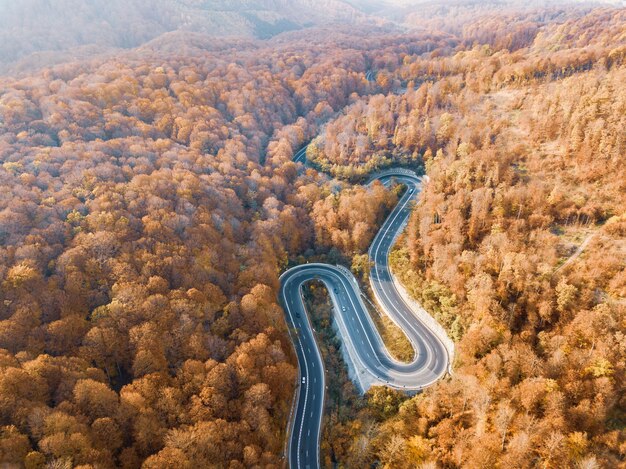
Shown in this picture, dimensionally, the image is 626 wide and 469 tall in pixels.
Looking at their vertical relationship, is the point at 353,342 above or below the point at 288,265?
below

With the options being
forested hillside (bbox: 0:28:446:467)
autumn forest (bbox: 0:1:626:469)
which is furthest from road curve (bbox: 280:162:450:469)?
forested hillside (bbox: 0:28:446:467)

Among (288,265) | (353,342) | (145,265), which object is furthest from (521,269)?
(145,265)

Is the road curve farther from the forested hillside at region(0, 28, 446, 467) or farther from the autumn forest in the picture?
the forested hillside at region(0, 28, 446, 467)

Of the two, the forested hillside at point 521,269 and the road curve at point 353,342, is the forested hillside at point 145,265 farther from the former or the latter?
the forested hillside at point 521,269

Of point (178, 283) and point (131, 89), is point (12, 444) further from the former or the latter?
point (131, 89)

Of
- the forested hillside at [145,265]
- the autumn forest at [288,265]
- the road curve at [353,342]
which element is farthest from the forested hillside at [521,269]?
the forested hillside at [145,265]

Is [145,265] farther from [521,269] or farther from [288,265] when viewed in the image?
[521,269]

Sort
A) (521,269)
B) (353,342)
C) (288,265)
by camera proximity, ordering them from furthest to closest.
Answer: (288,265), (353,342), (521,269)
